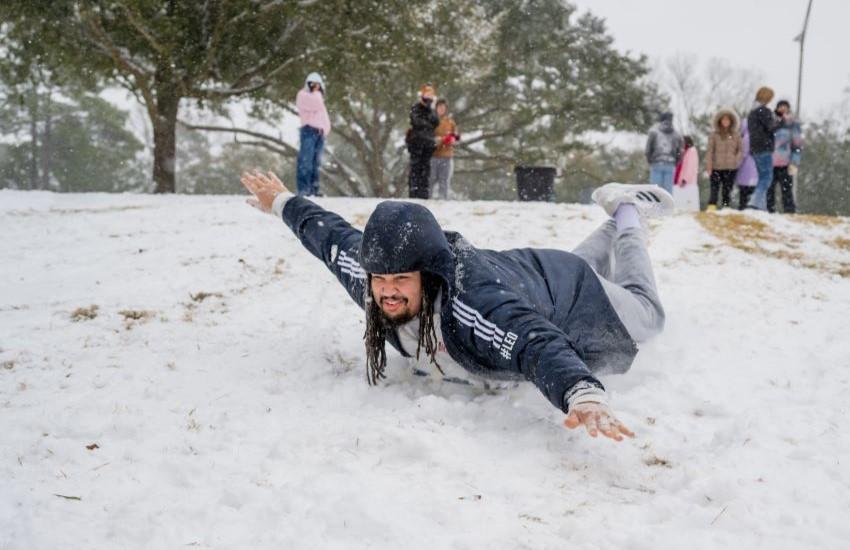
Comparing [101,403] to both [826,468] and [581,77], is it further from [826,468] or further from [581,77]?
[581,77]

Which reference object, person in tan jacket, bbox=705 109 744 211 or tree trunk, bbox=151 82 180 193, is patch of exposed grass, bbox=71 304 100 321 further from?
tree trunk, bbox=151 82 180 193

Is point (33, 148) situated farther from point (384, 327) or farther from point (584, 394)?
point (584, 394)

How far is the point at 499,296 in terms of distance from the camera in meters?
2.78

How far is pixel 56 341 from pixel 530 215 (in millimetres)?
5885

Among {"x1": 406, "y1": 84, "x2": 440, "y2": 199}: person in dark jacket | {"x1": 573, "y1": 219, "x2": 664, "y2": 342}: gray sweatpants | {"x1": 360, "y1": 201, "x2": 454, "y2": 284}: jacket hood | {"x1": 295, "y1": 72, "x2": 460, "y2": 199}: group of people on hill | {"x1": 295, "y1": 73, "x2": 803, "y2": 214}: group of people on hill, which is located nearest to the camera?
{"x1": 360, "y1": 201, "x2": 454, "y2": 284}: jacket hood

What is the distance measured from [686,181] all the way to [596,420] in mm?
9800

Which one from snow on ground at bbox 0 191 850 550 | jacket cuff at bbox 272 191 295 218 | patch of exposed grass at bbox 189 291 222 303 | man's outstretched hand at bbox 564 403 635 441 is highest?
jacket cuff at bbox 272 191 295 218

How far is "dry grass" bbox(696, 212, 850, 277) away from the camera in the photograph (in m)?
6.45

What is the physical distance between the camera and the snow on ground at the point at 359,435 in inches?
80.9

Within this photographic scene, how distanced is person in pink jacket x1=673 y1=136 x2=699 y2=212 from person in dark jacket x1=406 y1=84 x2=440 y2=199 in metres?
4.19

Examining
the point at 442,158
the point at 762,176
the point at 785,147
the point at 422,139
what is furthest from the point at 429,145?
the point at 785,147

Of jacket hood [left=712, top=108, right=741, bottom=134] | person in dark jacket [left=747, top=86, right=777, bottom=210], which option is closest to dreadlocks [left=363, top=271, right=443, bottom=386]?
person in dark jacket [left=747, top=86, right=777, bottom=210]

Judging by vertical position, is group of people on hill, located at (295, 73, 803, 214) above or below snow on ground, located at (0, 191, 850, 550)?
above

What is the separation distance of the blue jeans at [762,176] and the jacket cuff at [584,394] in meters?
9.07
